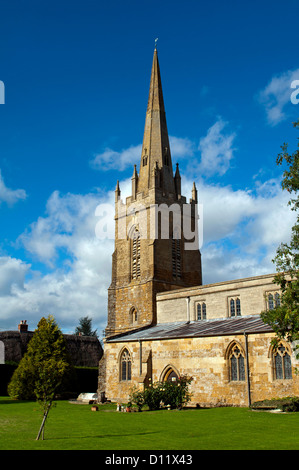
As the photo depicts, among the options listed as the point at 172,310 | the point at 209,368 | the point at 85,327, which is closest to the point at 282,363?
the point at 209,368

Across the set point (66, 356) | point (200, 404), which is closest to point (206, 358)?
point (200, 404)

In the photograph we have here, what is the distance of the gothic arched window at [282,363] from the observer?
2225 centimetres

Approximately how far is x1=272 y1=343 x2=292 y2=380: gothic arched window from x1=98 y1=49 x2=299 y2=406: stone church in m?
0.05

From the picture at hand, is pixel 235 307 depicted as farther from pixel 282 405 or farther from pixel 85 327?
pixel 85 327

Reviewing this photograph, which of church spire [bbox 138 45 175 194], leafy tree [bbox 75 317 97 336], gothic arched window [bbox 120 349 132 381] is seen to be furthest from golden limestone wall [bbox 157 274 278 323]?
leafy tree [bbox 75 317 97 336]

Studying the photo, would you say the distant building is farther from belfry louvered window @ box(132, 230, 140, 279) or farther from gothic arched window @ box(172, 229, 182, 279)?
gothic arched window @ box(172, 229, 182, 279)

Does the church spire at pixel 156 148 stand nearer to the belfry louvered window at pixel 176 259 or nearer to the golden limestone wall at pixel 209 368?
the belfry louvered window at pixel 176 259

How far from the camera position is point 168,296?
3734cm

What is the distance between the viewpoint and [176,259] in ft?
139

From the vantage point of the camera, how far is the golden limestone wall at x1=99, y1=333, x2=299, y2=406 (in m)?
22.8

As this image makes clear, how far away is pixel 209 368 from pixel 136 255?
1861 cm

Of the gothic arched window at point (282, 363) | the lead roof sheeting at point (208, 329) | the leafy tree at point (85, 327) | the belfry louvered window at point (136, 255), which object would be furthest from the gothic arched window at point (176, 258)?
the leafy tree at point (85, 327)
